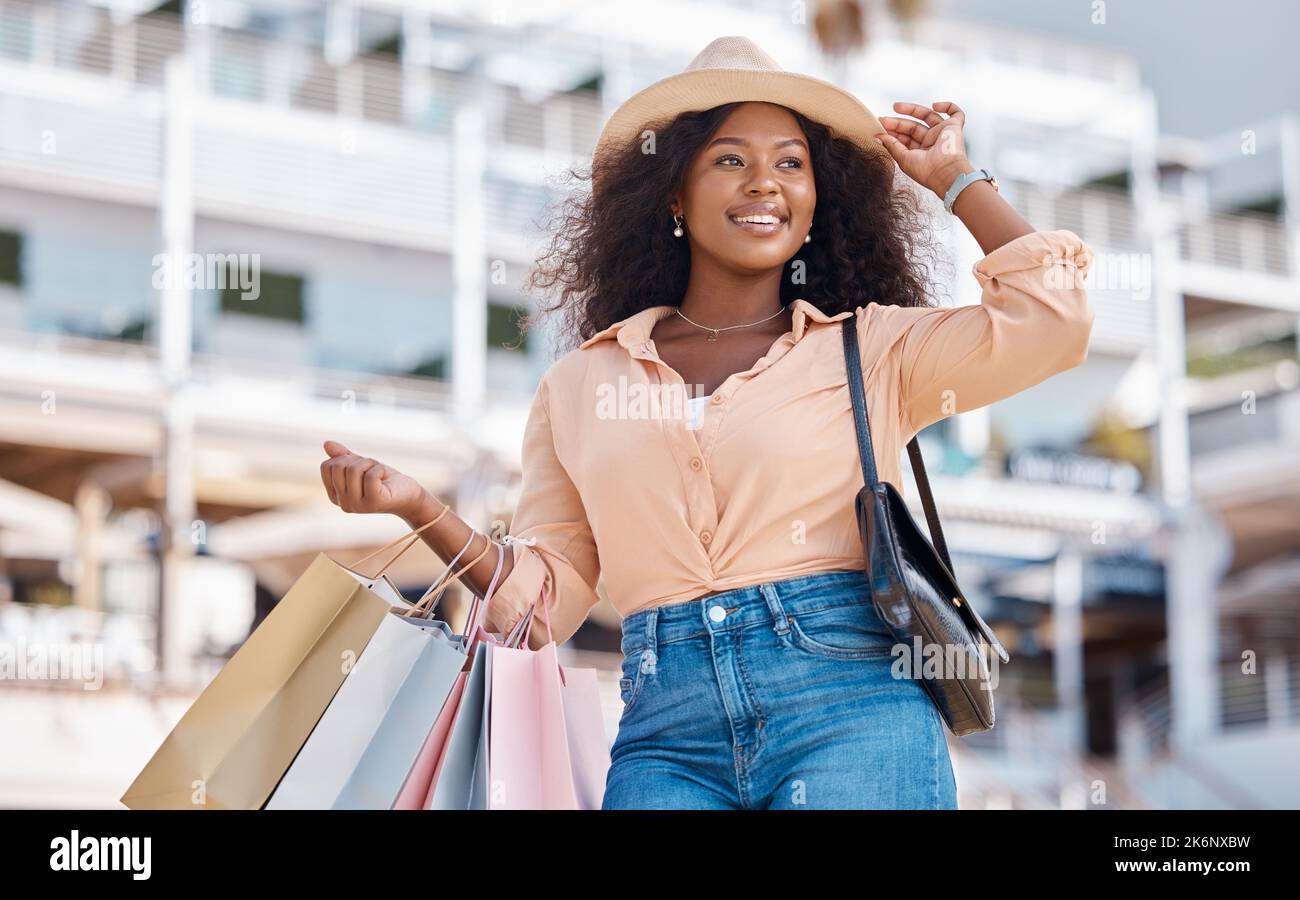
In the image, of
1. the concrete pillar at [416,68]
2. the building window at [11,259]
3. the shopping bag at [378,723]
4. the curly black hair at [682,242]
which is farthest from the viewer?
the concrete pillar at [416,68]

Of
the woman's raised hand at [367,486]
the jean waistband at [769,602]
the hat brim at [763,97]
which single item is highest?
the hat brim at [763,97]

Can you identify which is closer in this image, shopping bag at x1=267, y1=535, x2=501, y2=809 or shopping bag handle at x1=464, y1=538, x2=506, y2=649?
shopping bag at x1=267, y1=535, x2=501, y2=809

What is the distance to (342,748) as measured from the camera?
2.61 metres

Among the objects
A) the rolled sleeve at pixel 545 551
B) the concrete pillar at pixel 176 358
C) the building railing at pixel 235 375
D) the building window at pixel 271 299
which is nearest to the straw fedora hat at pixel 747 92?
the rolled sleeve at pixel 545 551

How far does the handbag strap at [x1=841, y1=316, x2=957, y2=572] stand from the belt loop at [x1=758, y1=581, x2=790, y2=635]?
0.23 m

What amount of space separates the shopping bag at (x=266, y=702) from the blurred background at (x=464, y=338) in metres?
13.8

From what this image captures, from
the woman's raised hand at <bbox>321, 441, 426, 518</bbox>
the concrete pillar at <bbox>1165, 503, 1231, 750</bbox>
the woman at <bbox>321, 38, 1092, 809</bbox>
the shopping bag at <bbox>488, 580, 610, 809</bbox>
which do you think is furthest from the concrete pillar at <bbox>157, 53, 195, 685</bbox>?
the shopping bag at <bbox>488, 580, 610, 809</bbox>

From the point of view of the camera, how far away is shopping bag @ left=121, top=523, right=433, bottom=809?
2594 mm

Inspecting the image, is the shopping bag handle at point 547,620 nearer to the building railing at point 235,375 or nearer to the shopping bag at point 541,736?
the shopping bag at point 541,736

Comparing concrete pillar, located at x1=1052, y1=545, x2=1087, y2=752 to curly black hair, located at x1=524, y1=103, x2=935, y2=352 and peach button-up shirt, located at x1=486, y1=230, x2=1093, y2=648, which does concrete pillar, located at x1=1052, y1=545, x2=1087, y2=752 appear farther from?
peach button-up shirt, located at x1=486, y1=230, x2=1093, y2=648

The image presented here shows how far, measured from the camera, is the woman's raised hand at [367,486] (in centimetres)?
287
